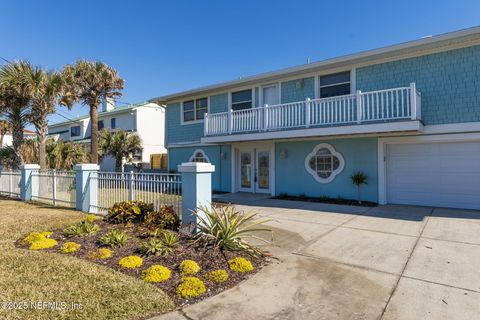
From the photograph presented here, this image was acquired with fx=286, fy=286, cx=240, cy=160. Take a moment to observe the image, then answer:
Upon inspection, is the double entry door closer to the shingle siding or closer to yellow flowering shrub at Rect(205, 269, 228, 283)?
the shingle siding

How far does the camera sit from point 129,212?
279 inches

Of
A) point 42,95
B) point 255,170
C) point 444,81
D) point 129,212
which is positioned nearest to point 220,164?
point 255,170

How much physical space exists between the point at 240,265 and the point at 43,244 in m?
3.87

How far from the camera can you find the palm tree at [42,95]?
1163 cm

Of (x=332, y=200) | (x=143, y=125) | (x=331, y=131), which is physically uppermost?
(x=143, y=125)

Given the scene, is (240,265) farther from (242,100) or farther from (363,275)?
(242,100)

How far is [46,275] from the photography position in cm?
414

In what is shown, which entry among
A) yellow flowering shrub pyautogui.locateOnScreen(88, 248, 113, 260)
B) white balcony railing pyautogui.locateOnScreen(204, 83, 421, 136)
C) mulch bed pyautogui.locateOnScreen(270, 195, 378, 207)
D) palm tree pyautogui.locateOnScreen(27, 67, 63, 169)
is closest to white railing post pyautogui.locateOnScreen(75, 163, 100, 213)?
yellow flowering shrub pyautogui.locateOnScreen(88, 248, 113, 260)

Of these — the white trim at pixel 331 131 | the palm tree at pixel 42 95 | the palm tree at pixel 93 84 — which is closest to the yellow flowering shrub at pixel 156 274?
the white trim at pixel 331 131

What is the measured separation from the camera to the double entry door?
13757 millimetres

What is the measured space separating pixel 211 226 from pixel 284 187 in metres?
8.02

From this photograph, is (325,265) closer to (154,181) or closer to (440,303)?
(440,303)

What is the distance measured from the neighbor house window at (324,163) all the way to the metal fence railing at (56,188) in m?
9.12

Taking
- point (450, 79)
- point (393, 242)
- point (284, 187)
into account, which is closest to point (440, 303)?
point (393, 242)
